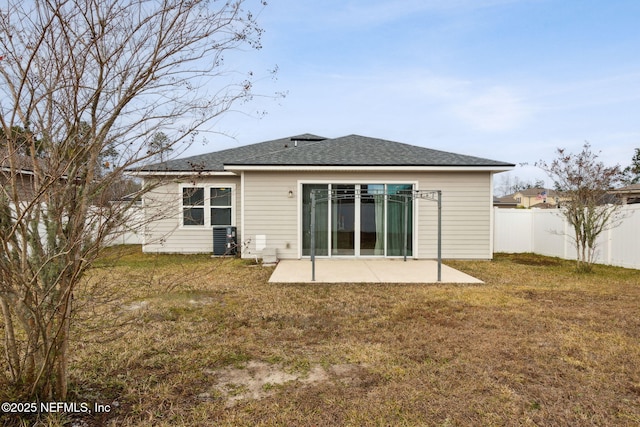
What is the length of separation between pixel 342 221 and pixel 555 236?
7.37 metres

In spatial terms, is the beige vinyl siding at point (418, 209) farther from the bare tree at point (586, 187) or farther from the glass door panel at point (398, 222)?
the bare tree at point (586, 187)

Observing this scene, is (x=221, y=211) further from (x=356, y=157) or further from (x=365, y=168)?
(x=365, y=168)

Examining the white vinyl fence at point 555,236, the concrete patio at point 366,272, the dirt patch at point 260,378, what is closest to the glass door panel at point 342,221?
the concrete patio at point 366,272

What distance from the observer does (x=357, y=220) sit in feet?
33.2

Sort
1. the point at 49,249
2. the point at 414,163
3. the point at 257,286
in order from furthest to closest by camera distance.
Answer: the point at 414,163, the point at 257,286, the point at 49,249

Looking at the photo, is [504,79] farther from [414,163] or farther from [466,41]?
[414,163]

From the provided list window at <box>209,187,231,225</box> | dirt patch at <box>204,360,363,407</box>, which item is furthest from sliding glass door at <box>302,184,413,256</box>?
dirt patch at <box>204,360,363,407</box>

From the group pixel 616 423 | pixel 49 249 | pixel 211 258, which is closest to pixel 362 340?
pixel 616 423

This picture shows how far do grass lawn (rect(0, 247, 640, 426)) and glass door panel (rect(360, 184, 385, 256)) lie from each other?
4.04m

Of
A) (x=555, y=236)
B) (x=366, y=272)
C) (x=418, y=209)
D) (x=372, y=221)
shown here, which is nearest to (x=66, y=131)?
(x=366, y=272)

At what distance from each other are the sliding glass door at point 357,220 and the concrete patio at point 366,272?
460mm

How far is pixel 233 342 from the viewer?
12.8 ft

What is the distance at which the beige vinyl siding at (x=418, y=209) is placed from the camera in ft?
33.0

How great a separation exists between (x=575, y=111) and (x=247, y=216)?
15307mm
